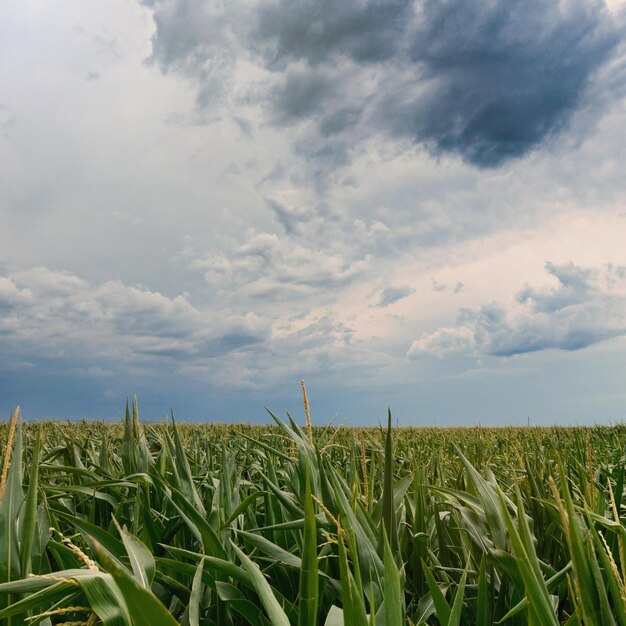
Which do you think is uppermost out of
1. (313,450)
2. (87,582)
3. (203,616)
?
(313,450)

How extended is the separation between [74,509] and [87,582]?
1748mm

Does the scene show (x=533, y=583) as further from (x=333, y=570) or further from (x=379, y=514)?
(x=333, y=570)

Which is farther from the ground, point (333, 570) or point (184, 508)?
point (184, 508)

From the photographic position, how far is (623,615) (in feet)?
3.56

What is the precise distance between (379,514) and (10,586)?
3.29ft

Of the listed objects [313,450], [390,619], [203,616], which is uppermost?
[313,450]

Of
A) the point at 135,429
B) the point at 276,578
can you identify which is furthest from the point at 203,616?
the point at 135,429

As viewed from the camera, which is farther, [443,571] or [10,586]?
[443,571]

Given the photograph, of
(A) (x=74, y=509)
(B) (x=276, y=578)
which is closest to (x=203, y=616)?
(B) (x=276, y=578)

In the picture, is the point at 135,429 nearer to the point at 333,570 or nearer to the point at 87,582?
the point at 333,570

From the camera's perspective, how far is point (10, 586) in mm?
990

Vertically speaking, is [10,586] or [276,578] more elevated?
[10,586]

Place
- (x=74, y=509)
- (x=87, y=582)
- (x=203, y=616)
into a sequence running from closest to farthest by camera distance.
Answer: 1. (x=87, y=582)
2. (x=203, y=616)
3. (x=74, y=509)

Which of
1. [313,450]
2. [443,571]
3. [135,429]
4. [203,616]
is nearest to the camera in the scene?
[203,616]
